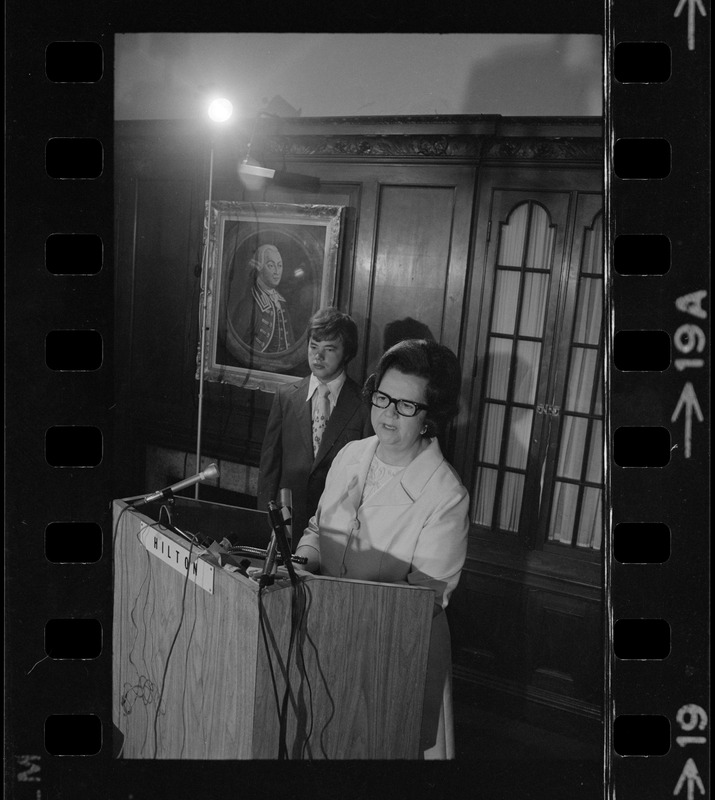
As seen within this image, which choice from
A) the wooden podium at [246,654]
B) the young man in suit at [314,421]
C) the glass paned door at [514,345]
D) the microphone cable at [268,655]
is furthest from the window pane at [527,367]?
the microphone cable at [268,655]

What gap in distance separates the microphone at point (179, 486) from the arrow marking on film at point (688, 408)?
38.7 inches

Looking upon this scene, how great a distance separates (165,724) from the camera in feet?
4.76

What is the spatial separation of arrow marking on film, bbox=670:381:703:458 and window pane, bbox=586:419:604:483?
0.16m

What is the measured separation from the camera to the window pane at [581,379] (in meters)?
1.42

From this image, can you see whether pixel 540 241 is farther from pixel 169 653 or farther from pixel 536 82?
pixel 169 653

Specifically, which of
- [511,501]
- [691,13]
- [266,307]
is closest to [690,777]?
[511,501]

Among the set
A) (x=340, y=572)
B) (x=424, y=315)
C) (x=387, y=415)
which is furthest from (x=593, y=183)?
(x=340, y=572)

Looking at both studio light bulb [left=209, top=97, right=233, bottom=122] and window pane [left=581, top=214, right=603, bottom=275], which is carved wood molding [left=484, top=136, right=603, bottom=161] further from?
studio light bulb [left=209, top=97, right=233, bottom=122]

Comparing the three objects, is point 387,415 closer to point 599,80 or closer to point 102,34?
point 599,80

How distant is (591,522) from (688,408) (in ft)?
1.02

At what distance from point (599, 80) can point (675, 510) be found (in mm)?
902

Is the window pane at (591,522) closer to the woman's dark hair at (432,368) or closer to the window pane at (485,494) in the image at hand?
the window pane at (485,494)

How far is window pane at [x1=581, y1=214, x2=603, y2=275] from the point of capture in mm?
1405

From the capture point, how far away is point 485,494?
143 centimetres
